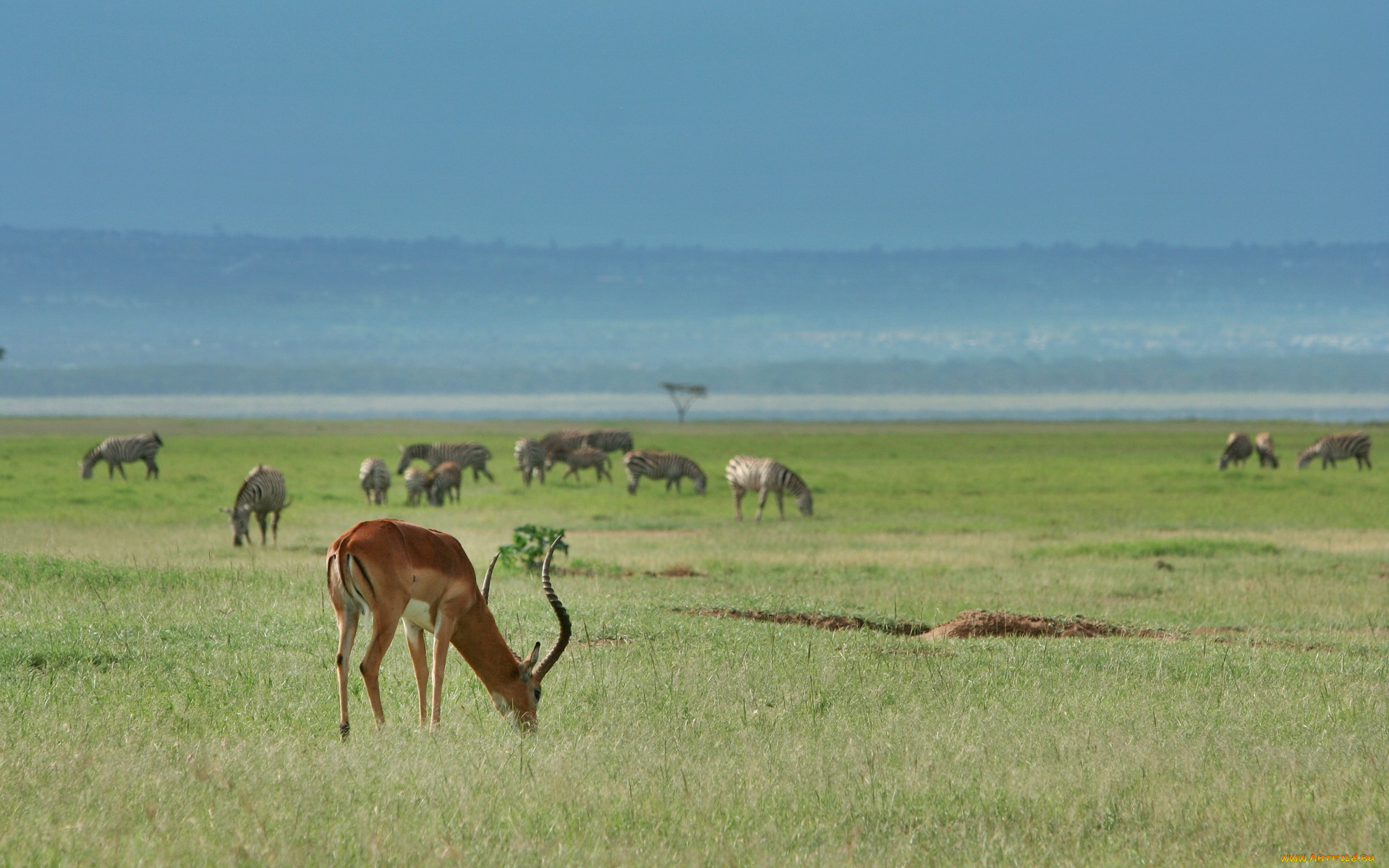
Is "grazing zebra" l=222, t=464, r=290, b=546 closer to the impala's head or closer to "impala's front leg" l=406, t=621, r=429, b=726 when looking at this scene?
"impala's front leg" l=406, t=621, r=429, b=726

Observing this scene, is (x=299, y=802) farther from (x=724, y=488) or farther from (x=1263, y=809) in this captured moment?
(x=724, y=488)

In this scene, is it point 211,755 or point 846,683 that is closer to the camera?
point 211,755

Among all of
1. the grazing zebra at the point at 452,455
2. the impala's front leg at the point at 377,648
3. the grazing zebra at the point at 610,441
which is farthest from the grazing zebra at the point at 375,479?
the impala's front leg at the point at 377,648

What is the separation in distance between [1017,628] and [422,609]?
7758 mm

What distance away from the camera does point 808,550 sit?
2584 cm

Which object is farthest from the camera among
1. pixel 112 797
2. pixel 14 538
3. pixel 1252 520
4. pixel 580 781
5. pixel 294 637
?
pixel 1252 520

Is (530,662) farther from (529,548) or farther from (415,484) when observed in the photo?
(415,484)

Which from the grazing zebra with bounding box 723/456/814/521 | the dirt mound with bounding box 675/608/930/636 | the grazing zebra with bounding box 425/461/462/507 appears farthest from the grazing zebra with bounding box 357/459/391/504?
the dirt mound with bounding box 675/608/930/636

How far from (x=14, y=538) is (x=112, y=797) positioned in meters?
19.7

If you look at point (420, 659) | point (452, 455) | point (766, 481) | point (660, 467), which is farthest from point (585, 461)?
point (420, 659)

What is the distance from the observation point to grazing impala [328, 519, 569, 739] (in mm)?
8453

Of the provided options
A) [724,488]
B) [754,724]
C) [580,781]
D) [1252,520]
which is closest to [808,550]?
[1252,520]

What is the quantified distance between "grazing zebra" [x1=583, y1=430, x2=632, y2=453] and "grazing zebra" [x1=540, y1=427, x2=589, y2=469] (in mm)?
623

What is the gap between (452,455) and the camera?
51.8m
